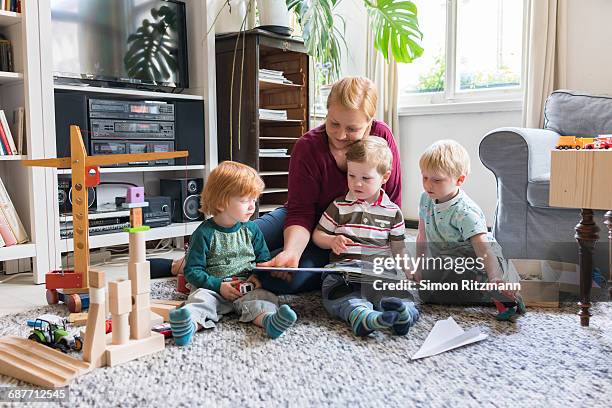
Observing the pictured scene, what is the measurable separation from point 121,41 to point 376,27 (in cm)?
132

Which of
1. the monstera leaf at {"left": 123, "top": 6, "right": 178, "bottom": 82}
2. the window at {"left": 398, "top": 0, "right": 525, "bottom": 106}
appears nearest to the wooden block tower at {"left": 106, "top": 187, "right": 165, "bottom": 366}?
the monstera leaf at {"left": 123, "top": 6, "right": 178, "bottom": 82}

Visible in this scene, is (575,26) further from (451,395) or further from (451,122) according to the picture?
(451,395)

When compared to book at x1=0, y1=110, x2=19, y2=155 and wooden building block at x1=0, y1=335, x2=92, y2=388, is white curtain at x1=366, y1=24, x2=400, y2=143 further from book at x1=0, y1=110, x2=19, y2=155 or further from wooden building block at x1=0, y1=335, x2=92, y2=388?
wooden building block at x1=0, y1=335, x2=92, y2=388

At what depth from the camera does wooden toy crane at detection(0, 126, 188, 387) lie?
116 centimetres

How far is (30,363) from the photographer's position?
117 centimetres

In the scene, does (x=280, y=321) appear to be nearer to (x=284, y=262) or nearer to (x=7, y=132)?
(x=284, y=262)

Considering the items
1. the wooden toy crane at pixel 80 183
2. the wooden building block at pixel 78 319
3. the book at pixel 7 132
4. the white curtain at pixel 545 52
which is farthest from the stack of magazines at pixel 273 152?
the wooden toy crane at pixel 80 183

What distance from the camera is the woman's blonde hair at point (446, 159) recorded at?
1582 mm

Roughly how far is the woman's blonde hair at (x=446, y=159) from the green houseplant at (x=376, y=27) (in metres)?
1.39

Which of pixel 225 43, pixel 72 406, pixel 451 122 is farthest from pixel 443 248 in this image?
pixel 451 122

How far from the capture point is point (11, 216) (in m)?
2.07

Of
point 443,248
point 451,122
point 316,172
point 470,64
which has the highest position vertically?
point 470,64

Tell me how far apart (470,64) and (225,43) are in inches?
58.3

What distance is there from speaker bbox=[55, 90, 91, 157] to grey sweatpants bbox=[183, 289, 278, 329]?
1.01 meters
